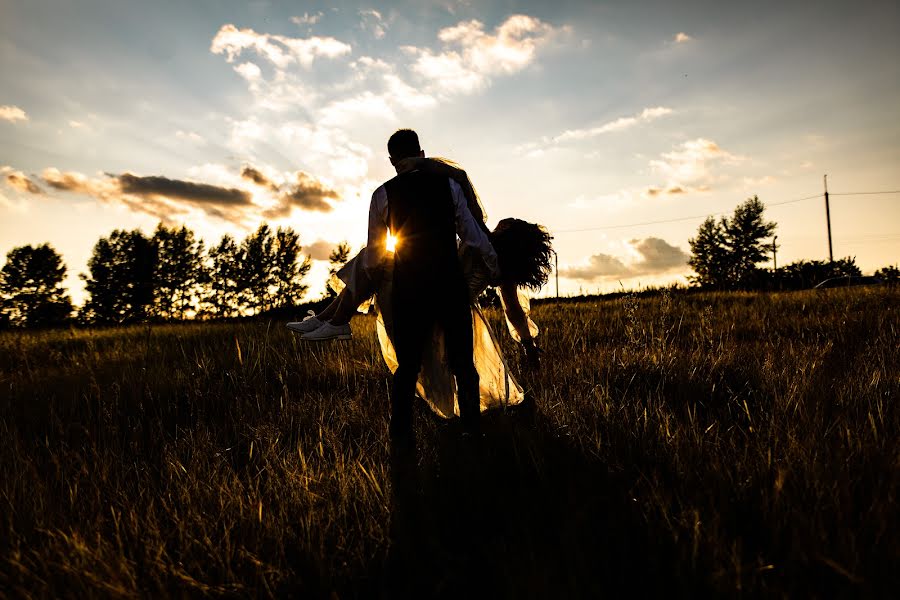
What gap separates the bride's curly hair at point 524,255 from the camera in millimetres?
4145

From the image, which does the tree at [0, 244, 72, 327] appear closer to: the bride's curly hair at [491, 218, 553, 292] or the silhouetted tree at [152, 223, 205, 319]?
the silhouetted tree at [152, 223, 205, 319]

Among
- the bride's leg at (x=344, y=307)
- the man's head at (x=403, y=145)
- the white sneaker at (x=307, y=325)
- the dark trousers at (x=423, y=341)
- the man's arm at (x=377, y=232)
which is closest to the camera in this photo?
the dark trousers at (x=423, y=341)

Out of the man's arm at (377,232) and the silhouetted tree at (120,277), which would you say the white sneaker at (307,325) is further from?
the silhouetted tree at (120,277)

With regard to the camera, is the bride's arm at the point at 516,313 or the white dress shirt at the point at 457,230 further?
the bride's arm at the point at 516,313

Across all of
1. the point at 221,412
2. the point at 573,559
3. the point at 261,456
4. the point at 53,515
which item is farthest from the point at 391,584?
the point at 221,412

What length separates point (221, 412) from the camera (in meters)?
4.43

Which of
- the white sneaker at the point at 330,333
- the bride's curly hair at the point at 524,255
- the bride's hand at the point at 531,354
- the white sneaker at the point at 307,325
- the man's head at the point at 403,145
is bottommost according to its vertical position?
the bride's hand at the point at 531,354

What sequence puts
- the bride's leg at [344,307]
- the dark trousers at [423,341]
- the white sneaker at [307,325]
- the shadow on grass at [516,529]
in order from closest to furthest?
1. the shadow on grass at [516,529]
2. the dark trousers at [423,341]
3. the bride's leg at [344,307]
4. the white sneaker at [307,325]

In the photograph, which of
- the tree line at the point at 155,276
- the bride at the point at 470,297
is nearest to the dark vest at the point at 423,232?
the bride at the point at 470,297

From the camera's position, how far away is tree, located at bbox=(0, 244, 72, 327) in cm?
5550

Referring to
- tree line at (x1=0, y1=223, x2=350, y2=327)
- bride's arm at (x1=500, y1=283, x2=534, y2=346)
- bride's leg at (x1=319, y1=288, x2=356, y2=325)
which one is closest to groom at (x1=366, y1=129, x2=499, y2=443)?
bride's leg at (x1=319, y1=288, x2=356, y2=325)

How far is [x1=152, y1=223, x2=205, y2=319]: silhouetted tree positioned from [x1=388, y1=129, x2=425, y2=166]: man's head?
6967 cm

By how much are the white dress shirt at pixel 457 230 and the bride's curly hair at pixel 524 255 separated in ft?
2.02

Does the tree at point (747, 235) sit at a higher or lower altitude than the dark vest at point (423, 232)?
higher
